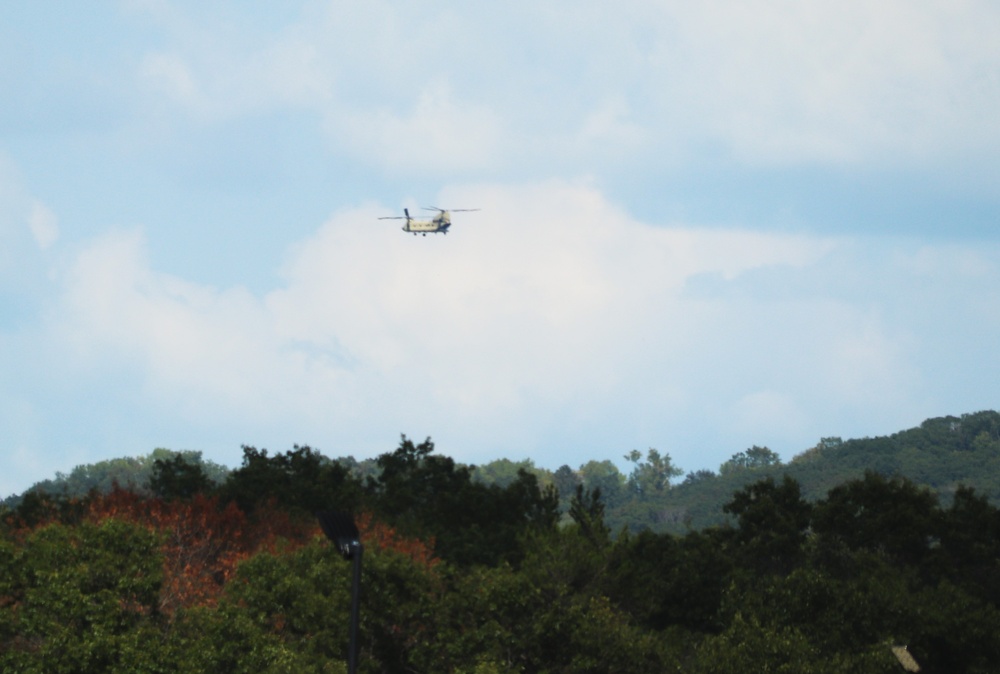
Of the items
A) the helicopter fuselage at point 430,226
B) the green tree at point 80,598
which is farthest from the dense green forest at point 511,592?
the helicopter fuselage at point 430,226

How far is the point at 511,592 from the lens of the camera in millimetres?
39906

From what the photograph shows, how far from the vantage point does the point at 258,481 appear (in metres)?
76.4

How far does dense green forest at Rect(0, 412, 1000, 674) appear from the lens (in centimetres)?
3531

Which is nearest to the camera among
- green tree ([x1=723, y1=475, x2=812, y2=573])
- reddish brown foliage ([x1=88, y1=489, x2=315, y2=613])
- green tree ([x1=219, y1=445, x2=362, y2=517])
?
reddish brown foliage ([x1=88, y1=489, x2=315, y2=613])

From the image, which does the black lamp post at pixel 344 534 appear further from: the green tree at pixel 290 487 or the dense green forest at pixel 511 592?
the green tree at pixel 290 487

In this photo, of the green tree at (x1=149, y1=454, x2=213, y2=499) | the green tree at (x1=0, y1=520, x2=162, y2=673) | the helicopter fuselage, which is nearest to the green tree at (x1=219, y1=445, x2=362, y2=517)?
the green tree at (x1=149, y1=454, x2=213, y2=499)

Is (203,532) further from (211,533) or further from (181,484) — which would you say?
(181,484)

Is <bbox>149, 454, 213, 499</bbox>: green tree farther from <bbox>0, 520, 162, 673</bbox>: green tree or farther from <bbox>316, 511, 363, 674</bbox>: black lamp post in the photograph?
<bbox>316, 511, 363, 674</bbox>: black lamp post

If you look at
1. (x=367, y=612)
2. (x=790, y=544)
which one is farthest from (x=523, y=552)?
(x=367, y=612)

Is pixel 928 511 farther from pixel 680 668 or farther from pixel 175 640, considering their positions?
pixel 175 640

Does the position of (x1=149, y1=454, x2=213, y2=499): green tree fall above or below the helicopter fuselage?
below

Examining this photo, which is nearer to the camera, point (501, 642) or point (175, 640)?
point (175, 640)

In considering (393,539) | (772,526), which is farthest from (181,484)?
(772,526)

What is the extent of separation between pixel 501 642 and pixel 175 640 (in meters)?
9.79
